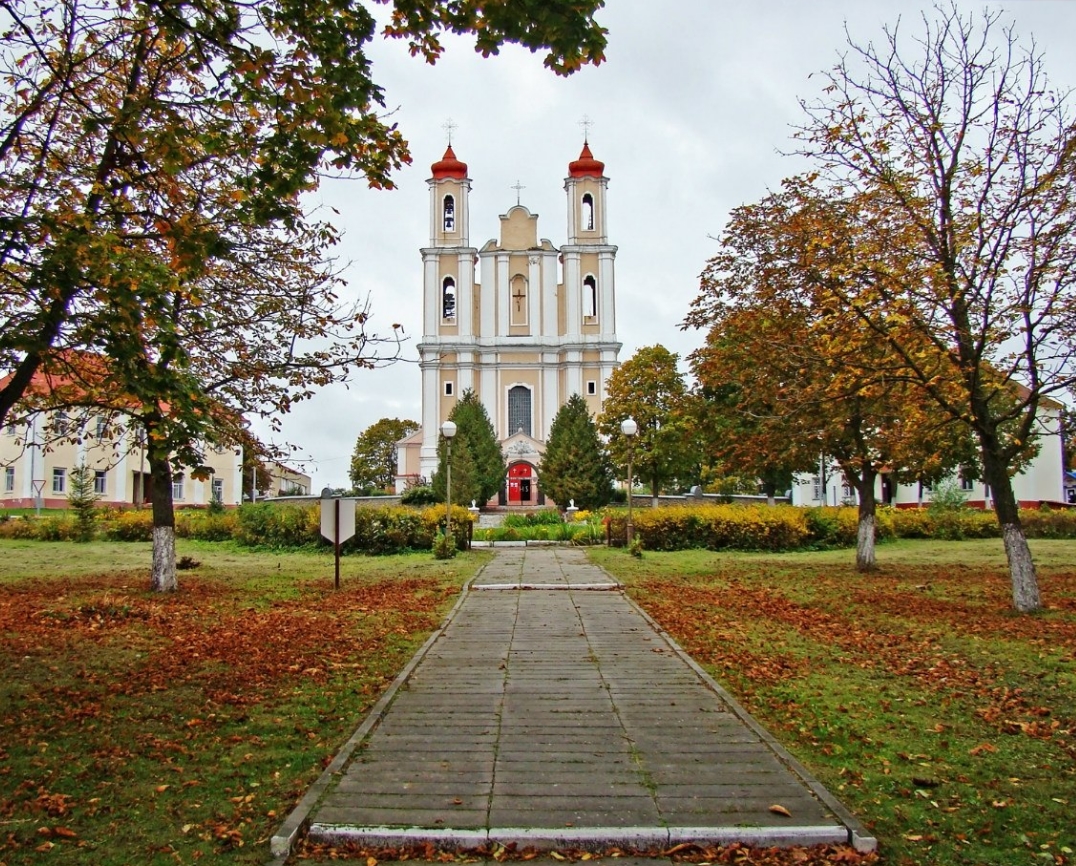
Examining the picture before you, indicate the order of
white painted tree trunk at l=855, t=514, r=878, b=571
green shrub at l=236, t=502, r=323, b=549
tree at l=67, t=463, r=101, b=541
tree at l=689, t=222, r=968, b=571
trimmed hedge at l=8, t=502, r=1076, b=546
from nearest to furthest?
tree at l=689, t=222, r=968, b=571
white painted tree trunk at l=855, t=514, r=878, b=571
trimmed hedge at l=8, t=502, r=1076, b=546
green shrub at l=236, t=502, r=323, b=549
tree at l=67, t=463, r=101, b=541

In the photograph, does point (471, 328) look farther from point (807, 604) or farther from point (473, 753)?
point (473, 753)

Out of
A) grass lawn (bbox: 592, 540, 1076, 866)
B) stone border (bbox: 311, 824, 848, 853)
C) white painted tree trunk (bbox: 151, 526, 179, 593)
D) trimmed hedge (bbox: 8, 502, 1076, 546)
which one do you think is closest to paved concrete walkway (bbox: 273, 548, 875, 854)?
stone border (bbox: 311, 824, 848, 853)

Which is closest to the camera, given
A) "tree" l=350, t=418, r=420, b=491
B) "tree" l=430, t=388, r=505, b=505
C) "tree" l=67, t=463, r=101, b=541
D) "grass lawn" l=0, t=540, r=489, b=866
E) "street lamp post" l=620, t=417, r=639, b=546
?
"grass lawn" l=0, t=540, r=489, b=866

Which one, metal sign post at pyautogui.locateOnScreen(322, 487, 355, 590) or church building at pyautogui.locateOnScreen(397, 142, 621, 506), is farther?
church building at pyautogui.locateOnScreen(397, 142, 621, 506)

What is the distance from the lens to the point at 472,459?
4631cm

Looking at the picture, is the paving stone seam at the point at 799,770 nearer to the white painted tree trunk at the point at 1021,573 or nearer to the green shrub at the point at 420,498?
the white painted tree trunk at the point at 1021,573

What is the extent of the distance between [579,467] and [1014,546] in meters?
33.0

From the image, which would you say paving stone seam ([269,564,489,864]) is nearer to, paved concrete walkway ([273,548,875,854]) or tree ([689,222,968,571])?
paved concrete walkway ([273,548,875,854])

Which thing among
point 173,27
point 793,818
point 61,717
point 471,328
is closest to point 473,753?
point 793,818

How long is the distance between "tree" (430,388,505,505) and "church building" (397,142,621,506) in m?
7.04

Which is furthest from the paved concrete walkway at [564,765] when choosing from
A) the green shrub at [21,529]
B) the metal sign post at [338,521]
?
the green shrub at [21,529]

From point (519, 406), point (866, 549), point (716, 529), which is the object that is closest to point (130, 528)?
point (716, 529)

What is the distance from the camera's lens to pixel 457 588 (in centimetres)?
1389

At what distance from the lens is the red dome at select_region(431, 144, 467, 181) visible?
203 feet
